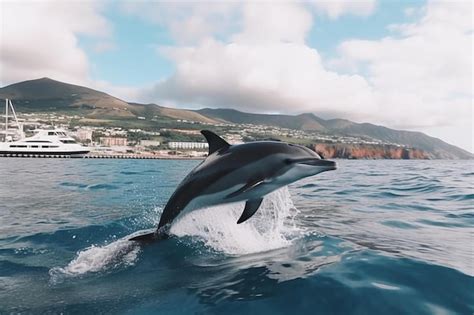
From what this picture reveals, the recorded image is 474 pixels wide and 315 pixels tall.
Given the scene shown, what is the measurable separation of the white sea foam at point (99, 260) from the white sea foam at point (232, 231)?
1.33 m

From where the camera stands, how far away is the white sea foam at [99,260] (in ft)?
25.7

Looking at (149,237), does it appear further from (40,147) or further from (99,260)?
(40,147)

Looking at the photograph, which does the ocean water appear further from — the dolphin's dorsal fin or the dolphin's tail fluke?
the dolphin's dorsal fin

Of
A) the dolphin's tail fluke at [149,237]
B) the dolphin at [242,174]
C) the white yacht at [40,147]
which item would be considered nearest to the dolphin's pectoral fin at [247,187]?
the dolphin at [242,174]

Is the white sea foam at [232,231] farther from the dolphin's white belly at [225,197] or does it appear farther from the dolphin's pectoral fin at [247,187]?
the dolphin's pectoral fin at [247,187]

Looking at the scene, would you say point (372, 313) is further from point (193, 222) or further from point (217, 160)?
point (193, 222)

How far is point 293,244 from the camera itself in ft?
31.6

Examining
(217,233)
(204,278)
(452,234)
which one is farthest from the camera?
(452,234)

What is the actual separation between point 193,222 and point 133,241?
7.11 ft

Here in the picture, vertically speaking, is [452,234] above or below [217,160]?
below

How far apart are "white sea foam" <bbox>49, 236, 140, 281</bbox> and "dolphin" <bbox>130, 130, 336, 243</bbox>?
1.58 feet

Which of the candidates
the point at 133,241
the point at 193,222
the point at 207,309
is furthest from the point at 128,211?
the point at 207,309

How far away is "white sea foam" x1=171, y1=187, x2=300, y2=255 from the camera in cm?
958

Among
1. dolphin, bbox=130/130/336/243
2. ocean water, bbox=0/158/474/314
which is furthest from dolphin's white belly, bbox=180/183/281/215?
ocean water, bbox=0/158/474/314
